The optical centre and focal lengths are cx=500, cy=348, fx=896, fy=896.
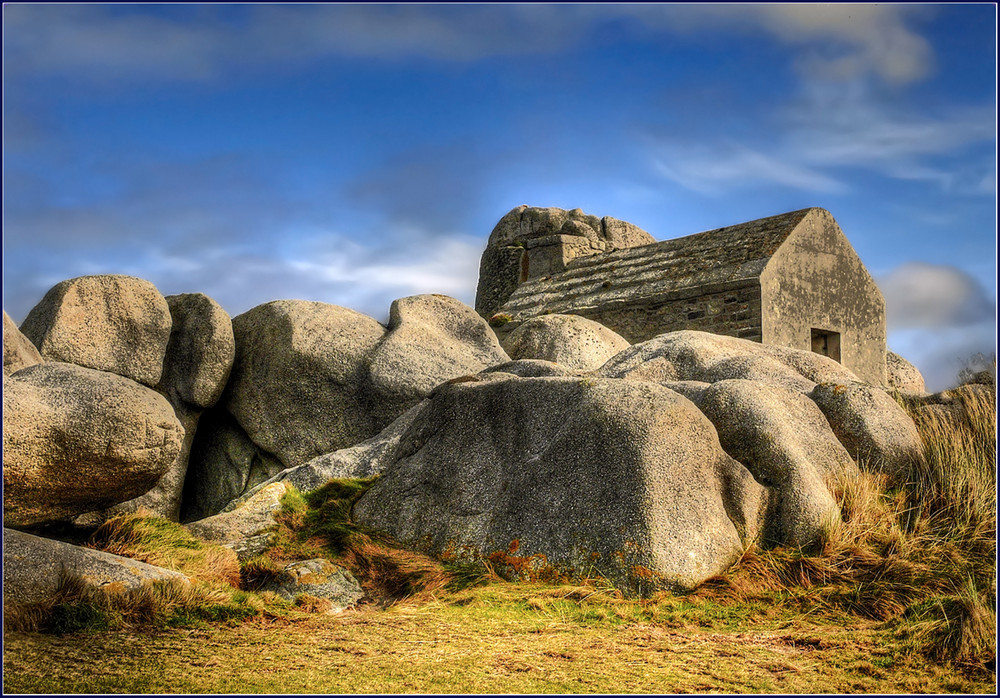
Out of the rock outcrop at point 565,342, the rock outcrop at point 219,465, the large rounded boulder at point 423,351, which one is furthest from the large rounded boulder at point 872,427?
the rock outcrop at point 219,465

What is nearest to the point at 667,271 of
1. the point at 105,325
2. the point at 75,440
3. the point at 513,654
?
the point at 105,325

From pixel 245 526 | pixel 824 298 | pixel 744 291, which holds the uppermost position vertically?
pixel 824 298

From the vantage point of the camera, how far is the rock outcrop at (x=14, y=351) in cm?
801

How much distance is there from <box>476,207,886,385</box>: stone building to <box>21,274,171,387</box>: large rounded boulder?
757 centimetres

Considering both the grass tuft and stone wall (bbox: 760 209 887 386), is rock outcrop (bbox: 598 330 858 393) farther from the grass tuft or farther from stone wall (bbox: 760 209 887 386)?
stone wall (bbox: 760 209 887 386)

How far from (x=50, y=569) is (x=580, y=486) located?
3901 mm

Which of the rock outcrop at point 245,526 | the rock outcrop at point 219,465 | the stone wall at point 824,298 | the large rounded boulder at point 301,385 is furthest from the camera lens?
the stone wall at point 824,298

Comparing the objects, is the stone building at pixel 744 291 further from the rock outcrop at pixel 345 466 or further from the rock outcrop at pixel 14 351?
the rock outcrop at pixel 14 351

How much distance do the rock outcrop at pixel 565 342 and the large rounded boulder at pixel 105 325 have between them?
5446mm

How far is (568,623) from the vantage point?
6.04 m

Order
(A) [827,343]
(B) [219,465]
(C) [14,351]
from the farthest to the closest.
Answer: (A) [827,343]
(B) [219,465]
(C) [14,351]

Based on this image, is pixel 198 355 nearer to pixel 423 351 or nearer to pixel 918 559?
pixel 423 351

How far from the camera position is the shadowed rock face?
6.68m

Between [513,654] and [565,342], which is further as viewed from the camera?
[565,342]
